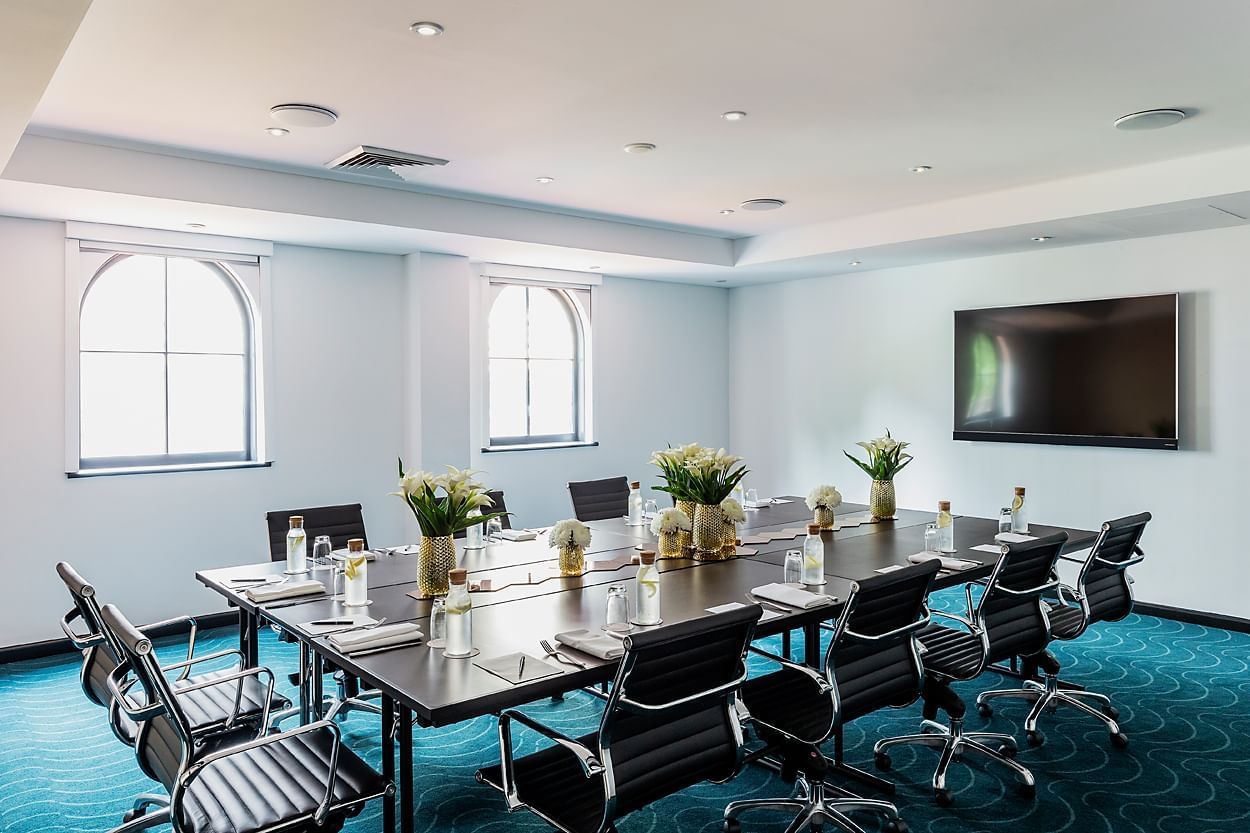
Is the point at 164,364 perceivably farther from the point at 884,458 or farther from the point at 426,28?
the point at 884,458

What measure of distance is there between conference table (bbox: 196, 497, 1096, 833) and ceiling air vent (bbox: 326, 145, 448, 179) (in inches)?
78.6

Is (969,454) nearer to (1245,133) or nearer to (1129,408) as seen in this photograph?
(1129,408)

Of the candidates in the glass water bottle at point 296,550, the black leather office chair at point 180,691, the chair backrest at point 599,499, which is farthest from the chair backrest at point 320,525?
the chair backrest at point 599,499

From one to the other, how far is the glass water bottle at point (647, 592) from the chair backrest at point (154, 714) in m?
1.36

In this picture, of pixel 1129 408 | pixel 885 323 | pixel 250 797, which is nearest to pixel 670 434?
pixel 885 323

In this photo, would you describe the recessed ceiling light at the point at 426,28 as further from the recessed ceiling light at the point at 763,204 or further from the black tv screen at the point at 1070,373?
the black tv screen at the point at 1070,373

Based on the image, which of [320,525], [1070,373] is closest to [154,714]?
[320,525]

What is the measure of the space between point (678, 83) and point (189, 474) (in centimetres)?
399

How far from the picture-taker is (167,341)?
5609 millimetres

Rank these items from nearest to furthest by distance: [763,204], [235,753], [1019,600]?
[235,753], [1019,600], [763,204]

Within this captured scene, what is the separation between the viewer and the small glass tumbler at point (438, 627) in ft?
8.93

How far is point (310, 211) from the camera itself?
494 cm

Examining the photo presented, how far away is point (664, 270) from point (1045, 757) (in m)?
4.70

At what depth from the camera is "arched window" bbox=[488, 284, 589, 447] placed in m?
7.16
